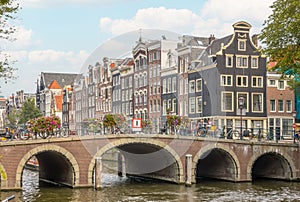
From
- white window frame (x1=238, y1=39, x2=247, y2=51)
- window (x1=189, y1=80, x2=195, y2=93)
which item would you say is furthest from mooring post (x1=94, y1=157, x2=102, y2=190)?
white window frame (x1=238, y1=39, x2=247, y2=51)

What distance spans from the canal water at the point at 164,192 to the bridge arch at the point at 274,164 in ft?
3.38

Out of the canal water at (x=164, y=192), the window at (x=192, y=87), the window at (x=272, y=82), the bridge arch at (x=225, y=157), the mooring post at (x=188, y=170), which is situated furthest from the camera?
the window at (x=192, y=87)

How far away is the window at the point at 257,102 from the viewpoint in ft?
169

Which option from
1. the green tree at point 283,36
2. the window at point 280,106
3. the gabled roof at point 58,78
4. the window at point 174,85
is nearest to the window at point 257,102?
the window at point 280,106

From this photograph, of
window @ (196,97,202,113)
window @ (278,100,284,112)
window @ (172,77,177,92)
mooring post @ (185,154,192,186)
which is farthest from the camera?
window @ (172,77,177,92)

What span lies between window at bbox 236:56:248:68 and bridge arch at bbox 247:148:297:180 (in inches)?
503

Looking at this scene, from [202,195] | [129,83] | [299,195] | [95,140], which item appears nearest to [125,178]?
[95,140]

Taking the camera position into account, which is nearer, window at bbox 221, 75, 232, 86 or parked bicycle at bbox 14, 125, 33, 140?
parked bicycle at bbox 14, 125, 33, 140

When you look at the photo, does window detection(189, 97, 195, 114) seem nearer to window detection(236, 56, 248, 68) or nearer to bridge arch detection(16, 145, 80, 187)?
window detection(236, 56, 248, 68)

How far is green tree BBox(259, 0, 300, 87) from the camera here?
29656 millimetres

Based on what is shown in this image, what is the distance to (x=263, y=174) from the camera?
132ft

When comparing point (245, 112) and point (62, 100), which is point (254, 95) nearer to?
point (245, 112)

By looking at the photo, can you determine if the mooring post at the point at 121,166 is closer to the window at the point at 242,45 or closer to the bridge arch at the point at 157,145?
the bridge arch at the point at 157,145

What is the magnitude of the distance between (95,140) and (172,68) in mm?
24491
